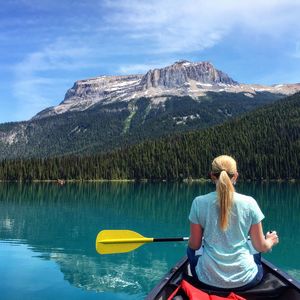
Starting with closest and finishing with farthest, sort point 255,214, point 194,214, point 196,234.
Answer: point 255,214, point 194,214, point 196,234

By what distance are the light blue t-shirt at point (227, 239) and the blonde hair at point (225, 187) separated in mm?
120

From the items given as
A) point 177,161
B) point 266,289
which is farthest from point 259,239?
point 177,161

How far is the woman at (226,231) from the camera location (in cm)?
716

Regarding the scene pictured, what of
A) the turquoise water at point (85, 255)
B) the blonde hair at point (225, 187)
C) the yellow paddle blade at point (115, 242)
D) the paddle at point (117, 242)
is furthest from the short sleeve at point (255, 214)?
the turquoise water at point (85, 255)

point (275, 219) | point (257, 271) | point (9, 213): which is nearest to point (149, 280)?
point (257, 271)

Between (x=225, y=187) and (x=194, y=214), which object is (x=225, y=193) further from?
(x=194, y=214)

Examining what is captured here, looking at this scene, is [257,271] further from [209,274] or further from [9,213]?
[9,213]

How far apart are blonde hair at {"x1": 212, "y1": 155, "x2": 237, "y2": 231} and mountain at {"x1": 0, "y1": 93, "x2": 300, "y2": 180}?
127 metres

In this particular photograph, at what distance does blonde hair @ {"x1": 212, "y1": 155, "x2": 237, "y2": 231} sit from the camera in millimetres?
7098

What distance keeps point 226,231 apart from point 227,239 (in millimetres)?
142

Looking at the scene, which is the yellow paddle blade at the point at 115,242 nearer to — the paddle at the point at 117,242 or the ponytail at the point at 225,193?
the paddle at the point at 117,242

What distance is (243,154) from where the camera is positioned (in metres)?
157

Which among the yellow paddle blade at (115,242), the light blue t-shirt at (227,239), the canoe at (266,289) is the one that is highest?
the light blue t-shirt at (227,239)

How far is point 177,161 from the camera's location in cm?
14788
